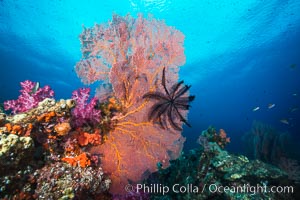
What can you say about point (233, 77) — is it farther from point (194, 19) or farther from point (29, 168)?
A: point (29, 168)

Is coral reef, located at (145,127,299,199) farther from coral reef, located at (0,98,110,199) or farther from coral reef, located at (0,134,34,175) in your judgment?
coral reef, located at (0,134,34,175)

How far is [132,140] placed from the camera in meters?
5.23

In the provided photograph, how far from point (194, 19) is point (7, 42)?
1100 inches

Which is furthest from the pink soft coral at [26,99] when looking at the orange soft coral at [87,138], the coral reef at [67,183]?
the coral reef at [67,183]

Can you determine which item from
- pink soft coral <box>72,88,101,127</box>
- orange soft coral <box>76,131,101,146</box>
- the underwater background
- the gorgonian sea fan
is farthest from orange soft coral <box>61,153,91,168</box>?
the underwater background

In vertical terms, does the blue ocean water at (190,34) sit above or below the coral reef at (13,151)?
above

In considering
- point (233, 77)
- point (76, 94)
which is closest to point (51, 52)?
point (76, 94)

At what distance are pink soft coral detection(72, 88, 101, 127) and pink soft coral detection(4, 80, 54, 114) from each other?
3.13 feet

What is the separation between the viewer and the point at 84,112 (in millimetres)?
4418

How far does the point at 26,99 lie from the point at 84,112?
151 cm

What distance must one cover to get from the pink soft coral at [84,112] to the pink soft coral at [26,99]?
3.13 ft

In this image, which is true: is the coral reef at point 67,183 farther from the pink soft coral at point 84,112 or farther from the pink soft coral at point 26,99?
the pink soft coral at point 26,99

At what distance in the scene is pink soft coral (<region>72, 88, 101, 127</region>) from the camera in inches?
173

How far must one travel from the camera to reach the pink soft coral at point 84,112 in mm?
4406
